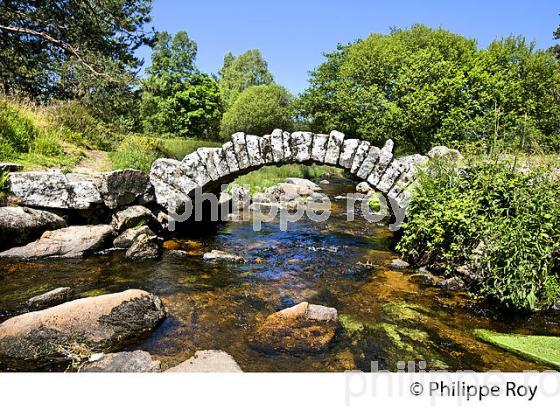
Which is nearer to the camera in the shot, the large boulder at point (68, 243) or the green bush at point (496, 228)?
the green bush at point (496, 228)

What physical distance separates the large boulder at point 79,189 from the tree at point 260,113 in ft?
92.8

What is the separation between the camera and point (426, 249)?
7.19 meters

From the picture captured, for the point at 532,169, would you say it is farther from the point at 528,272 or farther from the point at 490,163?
the point at 528,272

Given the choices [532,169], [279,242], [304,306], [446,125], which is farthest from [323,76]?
[304,306]

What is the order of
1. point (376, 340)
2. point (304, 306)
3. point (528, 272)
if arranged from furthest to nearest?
point (528, 272) → point (304, 306) → point (376, 340)

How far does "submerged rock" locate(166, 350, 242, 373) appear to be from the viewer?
3.30 metres

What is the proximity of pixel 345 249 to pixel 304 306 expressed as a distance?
4259 millimetres

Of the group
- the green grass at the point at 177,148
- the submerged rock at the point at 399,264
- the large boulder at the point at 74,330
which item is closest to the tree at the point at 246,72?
the green grass at the point at 177,148

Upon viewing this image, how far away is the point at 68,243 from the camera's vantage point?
272 inches

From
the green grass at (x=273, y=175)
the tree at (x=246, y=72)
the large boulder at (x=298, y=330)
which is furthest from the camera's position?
the tree at (x=246, y=72)

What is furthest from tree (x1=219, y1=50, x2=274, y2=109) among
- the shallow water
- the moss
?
the moss

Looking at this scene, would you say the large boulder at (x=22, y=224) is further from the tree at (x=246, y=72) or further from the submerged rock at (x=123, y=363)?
the tree at (x=246, y=72)

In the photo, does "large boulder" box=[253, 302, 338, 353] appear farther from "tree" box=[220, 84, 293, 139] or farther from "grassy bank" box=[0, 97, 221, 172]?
"tree" box=[220, 84, 293, 139]

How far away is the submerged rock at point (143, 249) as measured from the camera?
7.17 m
